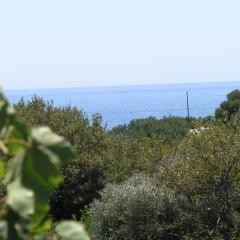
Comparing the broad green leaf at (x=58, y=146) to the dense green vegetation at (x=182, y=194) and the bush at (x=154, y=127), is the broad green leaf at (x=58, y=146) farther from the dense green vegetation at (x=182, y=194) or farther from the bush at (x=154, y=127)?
the bush at (x=154, y=127)

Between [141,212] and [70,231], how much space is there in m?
14.0

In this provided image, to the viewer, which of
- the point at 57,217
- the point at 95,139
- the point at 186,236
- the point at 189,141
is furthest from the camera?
the point at 95,139

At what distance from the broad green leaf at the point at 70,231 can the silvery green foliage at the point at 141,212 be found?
1374 centimetres

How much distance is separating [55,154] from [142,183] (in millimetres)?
14820

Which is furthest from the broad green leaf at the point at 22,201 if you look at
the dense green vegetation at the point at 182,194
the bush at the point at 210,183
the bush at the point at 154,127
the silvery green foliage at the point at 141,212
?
the bush at the point at 154,127

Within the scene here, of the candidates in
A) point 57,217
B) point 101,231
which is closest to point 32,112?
point 57,217

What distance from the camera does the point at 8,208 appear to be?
105 centimetres

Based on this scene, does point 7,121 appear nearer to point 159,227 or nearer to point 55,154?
point 55,154

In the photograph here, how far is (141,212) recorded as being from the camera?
1498 centimetres

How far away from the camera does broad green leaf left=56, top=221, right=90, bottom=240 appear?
3.68ft

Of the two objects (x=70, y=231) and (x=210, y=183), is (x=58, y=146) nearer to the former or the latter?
(x=70, y=231)

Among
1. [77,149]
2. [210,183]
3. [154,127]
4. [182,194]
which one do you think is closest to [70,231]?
[210,183]

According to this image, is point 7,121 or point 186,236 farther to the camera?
point 186,236

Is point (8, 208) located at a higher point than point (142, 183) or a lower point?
higher
